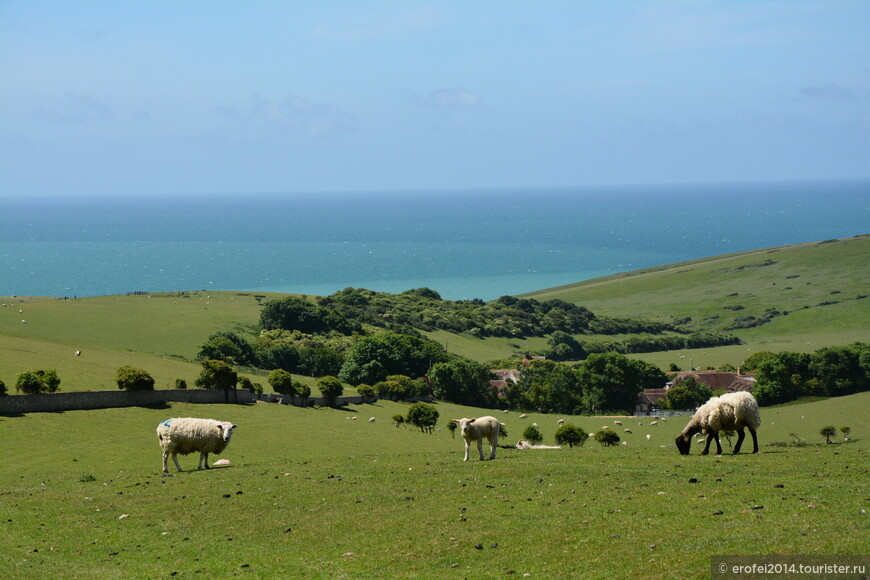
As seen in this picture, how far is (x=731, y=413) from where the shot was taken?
2662 centimetres

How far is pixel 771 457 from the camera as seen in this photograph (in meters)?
25.8

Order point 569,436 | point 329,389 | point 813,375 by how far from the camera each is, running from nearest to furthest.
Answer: point 569,436 < point 329,389 < point 813,375

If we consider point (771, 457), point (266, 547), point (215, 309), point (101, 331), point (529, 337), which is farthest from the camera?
point (529, 337)

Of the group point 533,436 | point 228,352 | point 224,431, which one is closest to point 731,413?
point 224,431

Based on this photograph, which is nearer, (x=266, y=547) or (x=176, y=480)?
(x=266, y=547)

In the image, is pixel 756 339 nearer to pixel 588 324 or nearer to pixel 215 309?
pixel 588 324

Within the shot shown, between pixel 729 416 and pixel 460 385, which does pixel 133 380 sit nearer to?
pixel 729 416

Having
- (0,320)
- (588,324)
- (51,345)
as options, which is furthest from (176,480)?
(588,324)

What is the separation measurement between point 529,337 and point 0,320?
87.0 m

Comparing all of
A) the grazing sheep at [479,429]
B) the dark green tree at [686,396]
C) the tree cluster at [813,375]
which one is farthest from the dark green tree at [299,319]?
the grazing sheep at [479,429]

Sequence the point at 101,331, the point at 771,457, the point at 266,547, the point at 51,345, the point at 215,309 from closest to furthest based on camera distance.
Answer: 1. the point at 266,547
2. the point at 771,457
3. the point at 51,345
4. the point at 101,331
5. the point at 215,309

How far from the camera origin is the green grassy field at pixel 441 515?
15516 millimetres

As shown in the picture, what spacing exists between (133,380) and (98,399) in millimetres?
2723

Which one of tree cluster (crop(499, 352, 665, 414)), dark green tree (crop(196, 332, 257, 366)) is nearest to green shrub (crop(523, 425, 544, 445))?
tree cluster (crop(499, 352, 665, 414))
